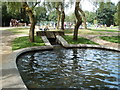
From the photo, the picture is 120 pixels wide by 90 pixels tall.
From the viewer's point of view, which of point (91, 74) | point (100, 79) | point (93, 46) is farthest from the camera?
point (93, 46)

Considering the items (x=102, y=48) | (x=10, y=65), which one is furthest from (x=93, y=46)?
(x=10, y=65)

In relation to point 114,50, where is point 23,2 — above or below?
above

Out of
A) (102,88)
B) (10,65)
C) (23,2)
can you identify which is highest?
(23,2)

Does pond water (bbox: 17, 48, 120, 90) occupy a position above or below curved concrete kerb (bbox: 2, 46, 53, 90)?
below

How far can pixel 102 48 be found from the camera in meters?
11.8

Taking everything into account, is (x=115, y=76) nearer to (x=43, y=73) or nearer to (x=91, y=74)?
(x=91, y=74)

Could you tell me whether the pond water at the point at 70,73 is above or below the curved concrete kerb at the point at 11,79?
below

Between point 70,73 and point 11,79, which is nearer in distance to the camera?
point 11,79

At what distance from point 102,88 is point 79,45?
7370mm

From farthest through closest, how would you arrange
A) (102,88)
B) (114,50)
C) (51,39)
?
(51,39) < (114,50) < (102,88)

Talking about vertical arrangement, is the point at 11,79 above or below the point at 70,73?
above

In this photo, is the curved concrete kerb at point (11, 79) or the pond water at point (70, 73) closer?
the curved concrete kerb at point (11, 79)

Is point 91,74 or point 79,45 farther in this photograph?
point 79,45

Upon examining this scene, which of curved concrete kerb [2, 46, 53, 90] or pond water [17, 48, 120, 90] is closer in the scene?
curved concrete kerb [2, 46, 53, 90]
